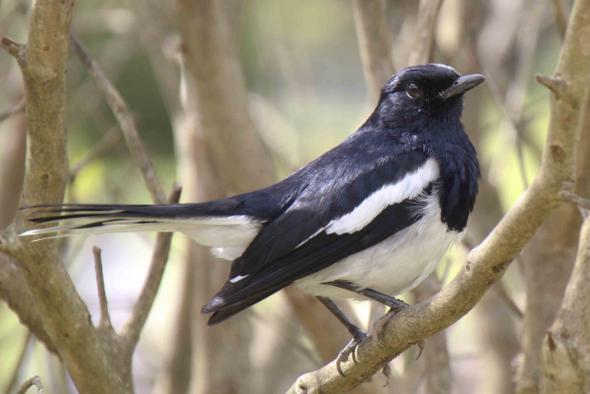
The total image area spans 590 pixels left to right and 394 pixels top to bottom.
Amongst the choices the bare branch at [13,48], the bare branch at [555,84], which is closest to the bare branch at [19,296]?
the bare branch at [13,48]

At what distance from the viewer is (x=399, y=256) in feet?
12.9

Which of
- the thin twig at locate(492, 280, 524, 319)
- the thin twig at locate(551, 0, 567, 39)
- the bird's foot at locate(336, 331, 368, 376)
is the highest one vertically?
the thin twig at locate(551, 0, 567, 39)

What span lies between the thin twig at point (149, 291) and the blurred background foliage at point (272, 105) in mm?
1155

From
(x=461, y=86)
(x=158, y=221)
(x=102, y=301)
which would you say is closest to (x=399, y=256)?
(x=461, y=86)

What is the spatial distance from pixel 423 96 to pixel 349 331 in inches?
42.5

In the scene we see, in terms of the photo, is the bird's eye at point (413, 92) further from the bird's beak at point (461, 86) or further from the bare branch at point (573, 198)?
the bare branch at point (573, 198)

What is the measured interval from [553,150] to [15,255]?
1.79m

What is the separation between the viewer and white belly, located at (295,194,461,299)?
12.9ft

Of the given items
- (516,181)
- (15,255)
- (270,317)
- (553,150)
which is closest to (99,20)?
(270,317)

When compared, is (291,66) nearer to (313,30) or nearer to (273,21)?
(273,21)

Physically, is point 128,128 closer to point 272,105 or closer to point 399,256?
point 399,256

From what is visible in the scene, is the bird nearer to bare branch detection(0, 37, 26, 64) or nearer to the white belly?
the white belly

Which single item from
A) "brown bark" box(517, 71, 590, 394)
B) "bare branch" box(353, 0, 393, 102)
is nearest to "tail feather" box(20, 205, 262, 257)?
"bare branch" box(353, 0, 393, 102)

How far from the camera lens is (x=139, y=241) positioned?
8.12m
